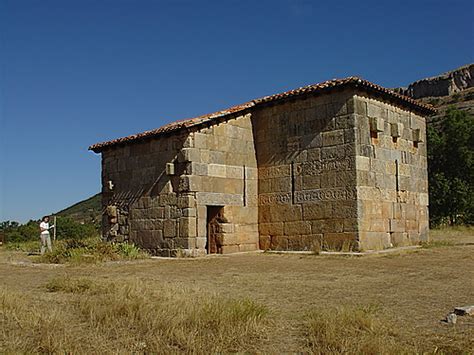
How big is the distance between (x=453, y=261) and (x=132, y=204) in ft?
32.0

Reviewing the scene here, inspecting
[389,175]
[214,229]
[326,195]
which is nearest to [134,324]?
[326,195]

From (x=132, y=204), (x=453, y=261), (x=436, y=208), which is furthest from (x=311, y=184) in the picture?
(x=436, y=208)

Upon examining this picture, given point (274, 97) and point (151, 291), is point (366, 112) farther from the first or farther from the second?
point (151, 291)

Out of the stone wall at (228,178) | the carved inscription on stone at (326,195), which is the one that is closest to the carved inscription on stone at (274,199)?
the stone wall at (228,178)

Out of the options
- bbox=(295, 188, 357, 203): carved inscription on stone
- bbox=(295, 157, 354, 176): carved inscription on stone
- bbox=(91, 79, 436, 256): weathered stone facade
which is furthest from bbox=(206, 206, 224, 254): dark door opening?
bbox=(295, 157, 354, 176): carved inscription on stone

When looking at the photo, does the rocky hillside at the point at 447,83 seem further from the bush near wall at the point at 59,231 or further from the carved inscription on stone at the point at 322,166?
the carved inscription on stone at the point at 322,166

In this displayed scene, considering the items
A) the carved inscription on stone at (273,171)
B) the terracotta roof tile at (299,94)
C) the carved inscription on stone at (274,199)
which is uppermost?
the terracotta roof tile at (299,94)

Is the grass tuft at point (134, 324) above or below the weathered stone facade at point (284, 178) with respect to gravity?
below

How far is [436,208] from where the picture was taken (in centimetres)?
2923

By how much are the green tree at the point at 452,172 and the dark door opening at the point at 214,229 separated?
57.3ft

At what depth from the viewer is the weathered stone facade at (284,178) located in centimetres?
1416

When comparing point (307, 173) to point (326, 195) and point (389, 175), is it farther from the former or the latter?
point (389, 175)

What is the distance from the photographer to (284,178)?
617 inches

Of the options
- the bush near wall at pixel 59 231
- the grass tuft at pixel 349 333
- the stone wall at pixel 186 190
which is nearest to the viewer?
the grass tuft at pixel 349 333
